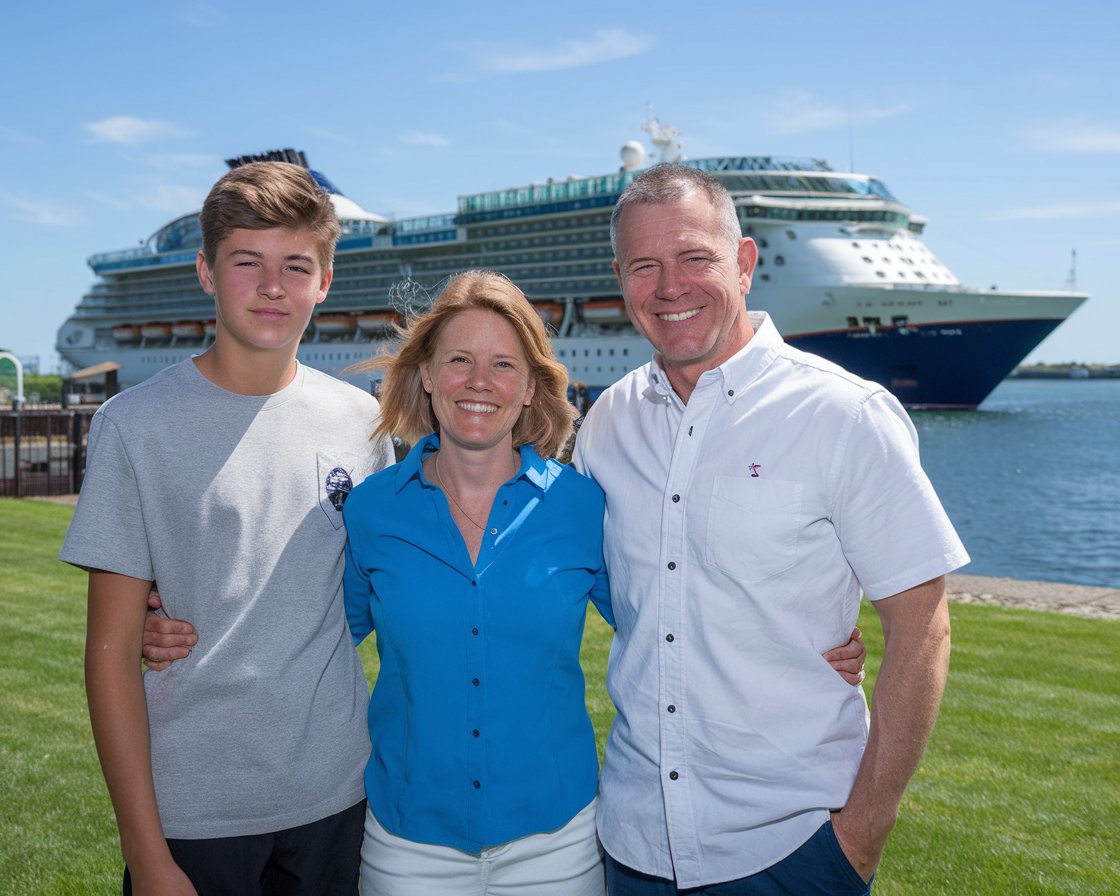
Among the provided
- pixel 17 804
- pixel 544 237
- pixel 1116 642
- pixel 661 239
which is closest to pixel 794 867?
pixel 661 239

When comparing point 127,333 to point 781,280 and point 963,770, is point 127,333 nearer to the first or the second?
point 781,280

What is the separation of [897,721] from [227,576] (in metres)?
1.43

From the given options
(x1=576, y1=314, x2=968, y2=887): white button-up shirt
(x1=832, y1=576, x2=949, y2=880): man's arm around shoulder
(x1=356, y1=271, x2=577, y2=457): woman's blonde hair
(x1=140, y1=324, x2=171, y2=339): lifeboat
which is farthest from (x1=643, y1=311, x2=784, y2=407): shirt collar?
(x1=140, y1=324, x2=171, y2=339): lifeboat

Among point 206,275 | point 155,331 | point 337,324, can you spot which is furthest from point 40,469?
point 155,331

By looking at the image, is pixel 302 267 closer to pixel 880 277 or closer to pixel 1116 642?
pixel 1116 642

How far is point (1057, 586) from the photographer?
396 inches

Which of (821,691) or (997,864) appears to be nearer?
(821,691)

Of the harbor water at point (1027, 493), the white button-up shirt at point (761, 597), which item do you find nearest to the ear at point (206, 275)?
the white button-up shirt at point (761, 597)

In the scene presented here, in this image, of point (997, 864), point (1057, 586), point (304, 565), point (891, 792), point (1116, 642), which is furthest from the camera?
point (1057, 586)

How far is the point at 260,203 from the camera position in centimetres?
219

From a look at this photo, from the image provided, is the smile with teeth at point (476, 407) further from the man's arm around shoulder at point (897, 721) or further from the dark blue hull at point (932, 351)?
the dark blue hull at point (932, 351)

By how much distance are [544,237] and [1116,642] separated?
45046 millimetres

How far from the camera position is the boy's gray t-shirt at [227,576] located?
82.4 inches

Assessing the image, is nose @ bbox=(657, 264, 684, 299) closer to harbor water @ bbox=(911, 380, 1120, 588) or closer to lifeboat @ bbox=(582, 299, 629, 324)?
harbor water @ bbox=(911, 380, 1120, 588)
